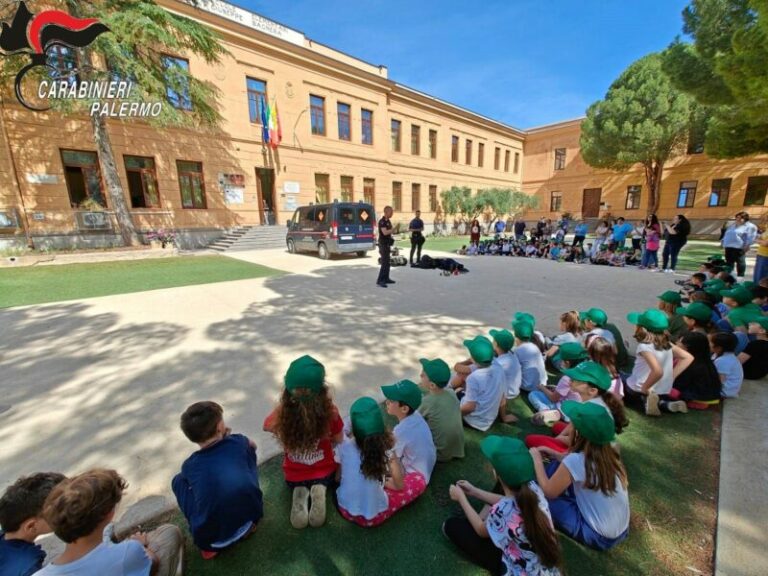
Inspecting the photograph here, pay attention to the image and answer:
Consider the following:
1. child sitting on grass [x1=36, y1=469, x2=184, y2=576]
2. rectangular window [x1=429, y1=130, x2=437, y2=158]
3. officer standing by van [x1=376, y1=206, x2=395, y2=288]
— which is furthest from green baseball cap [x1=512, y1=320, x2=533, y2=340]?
rectangular window [x1=429, y1=130, x2=437, y2=158]

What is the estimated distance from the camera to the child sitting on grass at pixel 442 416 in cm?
247

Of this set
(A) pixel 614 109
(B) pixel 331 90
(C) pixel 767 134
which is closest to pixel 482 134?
(A) pixel 614 109

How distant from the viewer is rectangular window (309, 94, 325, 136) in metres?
21.1

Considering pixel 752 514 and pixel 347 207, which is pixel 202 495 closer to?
pixel 752 514

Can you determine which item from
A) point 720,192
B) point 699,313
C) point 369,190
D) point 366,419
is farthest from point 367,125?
point 720,192

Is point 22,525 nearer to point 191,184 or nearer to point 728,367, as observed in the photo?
point 728,367

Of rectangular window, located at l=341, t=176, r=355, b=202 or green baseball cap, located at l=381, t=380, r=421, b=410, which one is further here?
rectangular window, located at l=341, t=176, r=355, b=202

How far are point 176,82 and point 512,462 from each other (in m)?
18.0

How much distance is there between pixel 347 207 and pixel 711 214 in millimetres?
28428

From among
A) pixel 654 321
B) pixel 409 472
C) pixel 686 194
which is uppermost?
pixel 686 194

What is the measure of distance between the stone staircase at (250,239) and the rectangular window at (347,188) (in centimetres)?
586

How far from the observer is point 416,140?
28.0 metres

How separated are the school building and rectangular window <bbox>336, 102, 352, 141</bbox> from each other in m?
0.07

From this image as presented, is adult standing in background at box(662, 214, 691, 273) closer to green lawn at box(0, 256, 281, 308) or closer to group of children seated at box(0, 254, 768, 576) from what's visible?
group of children seated at box(0, 254, 768, 576)
